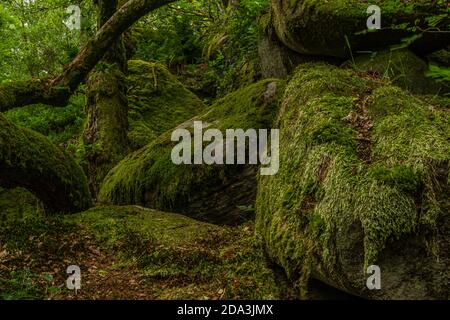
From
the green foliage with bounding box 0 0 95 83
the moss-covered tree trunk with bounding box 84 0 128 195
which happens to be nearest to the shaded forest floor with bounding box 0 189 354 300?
the moss-covered tree trunk with bounding box 84 0 128 195

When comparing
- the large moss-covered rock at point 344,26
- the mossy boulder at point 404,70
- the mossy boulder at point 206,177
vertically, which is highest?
the large moss-covered rock at point 344,26

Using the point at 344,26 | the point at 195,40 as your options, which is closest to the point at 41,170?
the point at 344,26

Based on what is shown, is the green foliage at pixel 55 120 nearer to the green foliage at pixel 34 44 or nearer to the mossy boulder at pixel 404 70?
the green foliage at pixel 34 44

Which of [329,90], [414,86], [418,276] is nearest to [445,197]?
[418,276]

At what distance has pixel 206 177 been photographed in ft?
22.3

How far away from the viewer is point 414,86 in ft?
19.3

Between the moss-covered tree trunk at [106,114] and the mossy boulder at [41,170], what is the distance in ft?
8.84

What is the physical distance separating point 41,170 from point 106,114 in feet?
12.8

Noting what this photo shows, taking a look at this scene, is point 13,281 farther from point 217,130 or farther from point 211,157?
point 217,130

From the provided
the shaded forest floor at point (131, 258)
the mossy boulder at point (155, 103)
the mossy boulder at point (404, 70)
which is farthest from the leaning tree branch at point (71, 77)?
the mossy boulder at point (404, 70)

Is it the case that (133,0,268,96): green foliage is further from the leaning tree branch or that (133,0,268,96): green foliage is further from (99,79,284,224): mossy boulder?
(99,79,284,224): mossy boulder

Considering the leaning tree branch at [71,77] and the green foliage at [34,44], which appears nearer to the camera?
the leaning tree branch at [71,77]

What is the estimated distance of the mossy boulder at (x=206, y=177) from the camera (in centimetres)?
666
